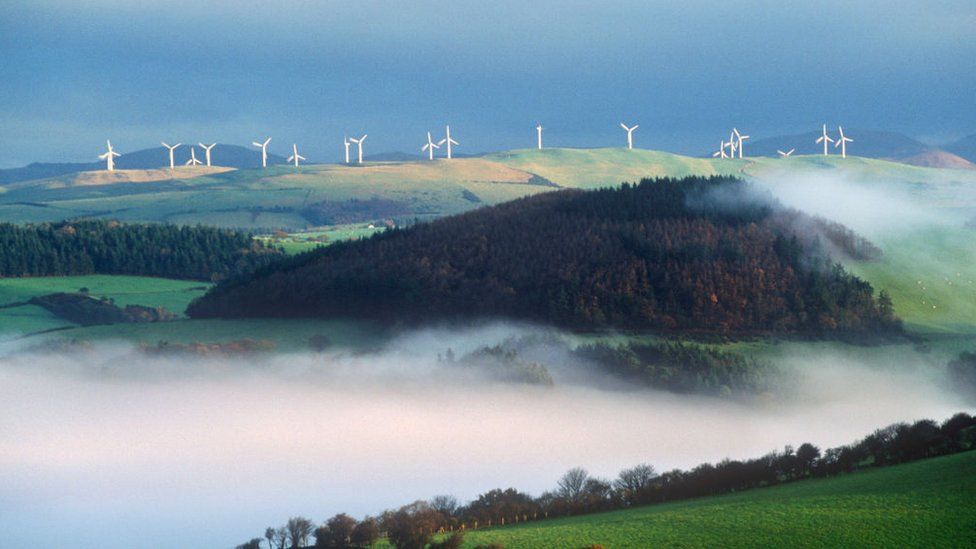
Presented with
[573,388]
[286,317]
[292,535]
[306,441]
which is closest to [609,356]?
[573,388]

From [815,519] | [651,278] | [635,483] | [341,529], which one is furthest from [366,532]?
[651,278]

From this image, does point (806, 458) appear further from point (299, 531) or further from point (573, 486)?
point (299, 531)

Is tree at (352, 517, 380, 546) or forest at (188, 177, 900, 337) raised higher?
forest at (188, 177, 900, 337)

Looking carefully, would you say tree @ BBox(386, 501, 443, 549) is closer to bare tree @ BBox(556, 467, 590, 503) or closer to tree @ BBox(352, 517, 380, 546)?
tree @ BBox(352, 517, 380, 546)

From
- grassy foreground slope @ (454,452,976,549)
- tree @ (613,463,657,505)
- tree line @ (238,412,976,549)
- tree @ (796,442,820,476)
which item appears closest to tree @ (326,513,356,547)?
tree line @ (238,412,976,549)

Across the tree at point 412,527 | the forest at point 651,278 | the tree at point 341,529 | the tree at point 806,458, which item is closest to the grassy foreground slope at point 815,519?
the tree at point 412,527

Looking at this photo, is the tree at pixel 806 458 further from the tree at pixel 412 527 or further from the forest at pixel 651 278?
the forest at pixel 651 278
